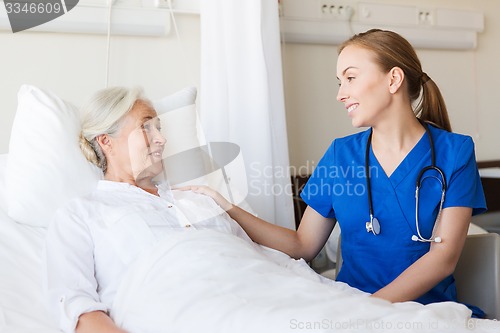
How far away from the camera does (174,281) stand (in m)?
1.24

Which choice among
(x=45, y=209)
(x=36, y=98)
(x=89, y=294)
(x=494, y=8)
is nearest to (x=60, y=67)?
(x=36, y=98)

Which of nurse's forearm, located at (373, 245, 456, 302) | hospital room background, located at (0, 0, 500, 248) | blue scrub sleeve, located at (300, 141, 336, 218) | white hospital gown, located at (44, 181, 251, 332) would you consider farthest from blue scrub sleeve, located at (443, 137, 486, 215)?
hospital room background, located at (0, 0, 500, 248)

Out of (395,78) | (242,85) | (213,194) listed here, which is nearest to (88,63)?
(242,85)

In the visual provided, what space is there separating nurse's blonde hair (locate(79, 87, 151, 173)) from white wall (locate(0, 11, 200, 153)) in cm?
48

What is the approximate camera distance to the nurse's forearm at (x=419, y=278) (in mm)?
1417

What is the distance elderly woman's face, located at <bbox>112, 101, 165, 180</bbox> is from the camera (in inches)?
63.6

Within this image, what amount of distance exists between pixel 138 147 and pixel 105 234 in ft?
0.92

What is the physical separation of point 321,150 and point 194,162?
0.97m

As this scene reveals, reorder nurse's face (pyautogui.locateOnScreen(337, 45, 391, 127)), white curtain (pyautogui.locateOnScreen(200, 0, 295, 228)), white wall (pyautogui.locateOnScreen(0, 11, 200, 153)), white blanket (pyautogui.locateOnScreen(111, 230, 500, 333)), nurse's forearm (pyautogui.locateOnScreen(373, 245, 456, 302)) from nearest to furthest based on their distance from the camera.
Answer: white blanket (pyautogui.locateOnScreen(111, 230, 500, 333)), nurse's forearm (pyautogui.locateOnScreen(373, 245, 456, 302)), nurse's face (pyautogui.locateOnScreen(337, 45, 391, 127)), white wall (pyautogui.locateOnScreen(0, 11, 200, 153)), white curtain (pyautogui.locateOnScreen(200, 0, 295, 228))

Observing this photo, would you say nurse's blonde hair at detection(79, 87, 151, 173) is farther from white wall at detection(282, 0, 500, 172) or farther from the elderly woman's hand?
white wall at detection(282, 0, 500, 172)

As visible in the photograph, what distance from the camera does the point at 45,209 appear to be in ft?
5.23

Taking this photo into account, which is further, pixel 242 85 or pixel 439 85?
pixel 439 85

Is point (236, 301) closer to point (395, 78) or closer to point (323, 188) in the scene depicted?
point (323, 188)

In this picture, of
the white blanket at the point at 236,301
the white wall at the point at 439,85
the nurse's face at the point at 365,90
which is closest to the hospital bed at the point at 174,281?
the white blanket at the point at 236,301
